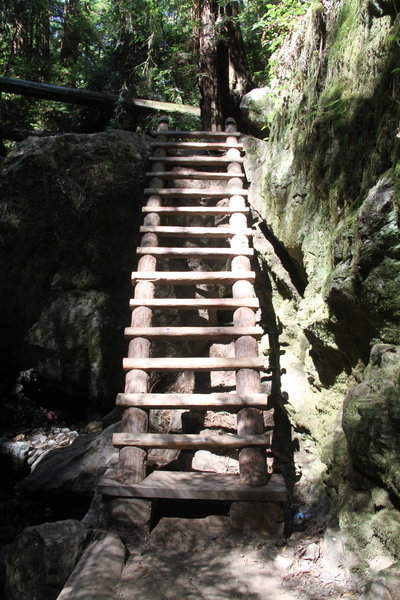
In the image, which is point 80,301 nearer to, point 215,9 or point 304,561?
point 304,561

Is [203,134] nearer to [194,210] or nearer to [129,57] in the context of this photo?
[194,210]

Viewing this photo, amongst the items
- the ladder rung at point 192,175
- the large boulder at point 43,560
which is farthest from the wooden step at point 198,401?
the ladder rung at point 192,175

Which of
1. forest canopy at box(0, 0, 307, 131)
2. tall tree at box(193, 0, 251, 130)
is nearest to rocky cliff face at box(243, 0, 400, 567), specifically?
tall tree at box(193, 0, 251, 130)

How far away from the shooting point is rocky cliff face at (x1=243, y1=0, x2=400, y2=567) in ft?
8.42

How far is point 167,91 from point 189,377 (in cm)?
508

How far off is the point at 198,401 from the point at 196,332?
609 millimetres

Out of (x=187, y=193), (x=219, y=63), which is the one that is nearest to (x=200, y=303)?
(x=187, y=193)

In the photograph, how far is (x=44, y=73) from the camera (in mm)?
9258

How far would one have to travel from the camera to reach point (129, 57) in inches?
315

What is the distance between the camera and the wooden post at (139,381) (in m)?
3.12

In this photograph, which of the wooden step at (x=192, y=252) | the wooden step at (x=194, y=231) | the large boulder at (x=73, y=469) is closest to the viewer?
the large boulder at (x=73, y=469)

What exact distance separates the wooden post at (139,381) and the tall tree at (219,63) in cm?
261

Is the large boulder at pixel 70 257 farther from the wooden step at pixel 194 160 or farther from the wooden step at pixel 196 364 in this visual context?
the wooden step at pixel 196 364

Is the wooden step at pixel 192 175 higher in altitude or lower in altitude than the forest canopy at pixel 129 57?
lower
